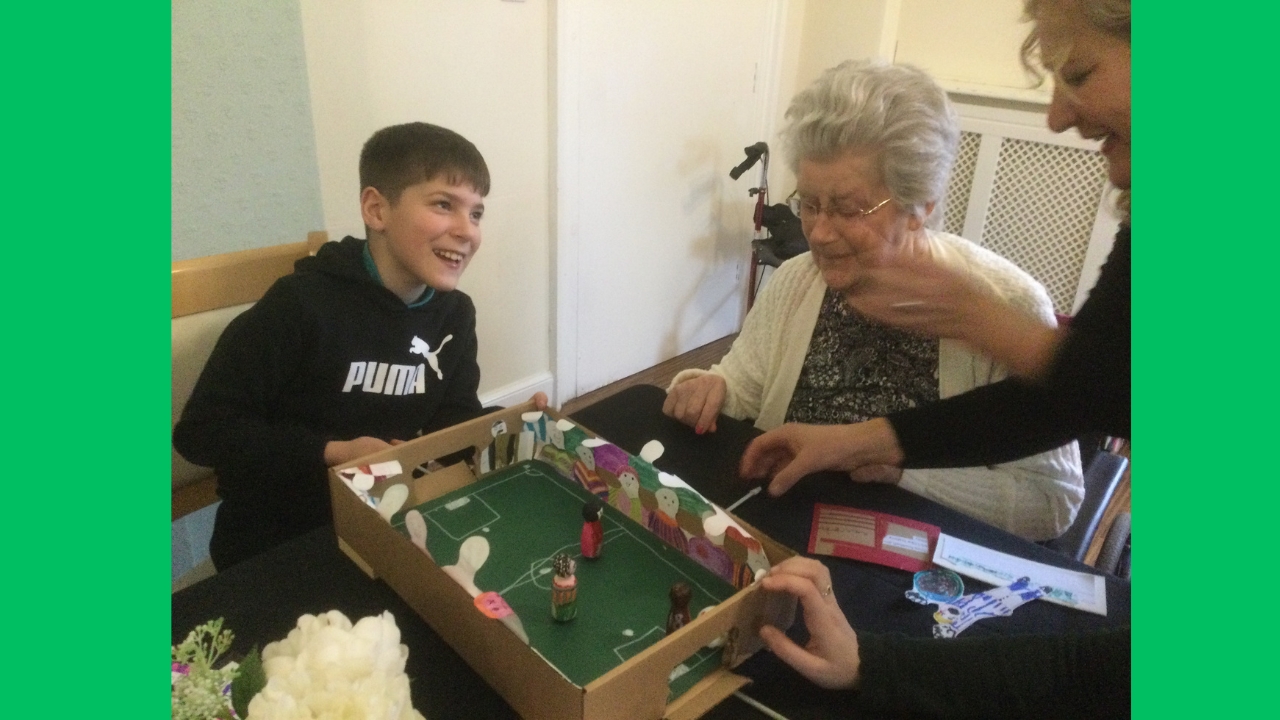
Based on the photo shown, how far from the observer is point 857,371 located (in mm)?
1498

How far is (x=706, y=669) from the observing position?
2.68 feet

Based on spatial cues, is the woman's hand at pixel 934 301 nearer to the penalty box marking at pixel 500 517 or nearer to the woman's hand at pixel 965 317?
the woman's hand at pixel 965 317

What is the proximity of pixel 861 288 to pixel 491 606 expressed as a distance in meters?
0.86

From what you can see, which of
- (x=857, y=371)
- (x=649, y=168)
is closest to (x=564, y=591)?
(x=857, y=371)

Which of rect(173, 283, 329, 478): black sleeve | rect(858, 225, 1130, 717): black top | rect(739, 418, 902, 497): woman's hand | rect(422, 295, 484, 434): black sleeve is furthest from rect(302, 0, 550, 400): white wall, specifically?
rect(858, 225, 1130, 717): black top

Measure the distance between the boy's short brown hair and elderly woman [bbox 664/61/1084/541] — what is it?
1.85 feet

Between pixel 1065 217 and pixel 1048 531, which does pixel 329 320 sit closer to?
pixel 1048 531

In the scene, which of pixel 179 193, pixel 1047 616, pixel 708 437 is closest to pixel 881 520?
pixel 1047 616

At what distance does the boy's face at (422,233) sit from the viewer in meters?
1.44

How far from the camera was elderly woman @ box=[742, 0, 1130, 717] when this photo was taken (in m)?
0.77

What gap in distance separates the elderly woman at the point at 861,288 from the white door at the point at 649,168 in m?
1.32

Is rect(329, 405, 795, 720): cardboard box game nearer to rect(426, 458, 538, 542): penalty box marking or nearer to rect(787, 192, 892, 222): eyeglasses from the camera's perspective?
rect(426, 458, 538, 542): penalty box marking

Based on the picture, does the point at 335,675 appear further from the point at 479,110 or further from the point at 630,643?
the point at 479,110

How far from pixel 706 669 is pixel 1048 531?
777 millimetres
